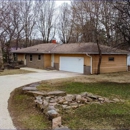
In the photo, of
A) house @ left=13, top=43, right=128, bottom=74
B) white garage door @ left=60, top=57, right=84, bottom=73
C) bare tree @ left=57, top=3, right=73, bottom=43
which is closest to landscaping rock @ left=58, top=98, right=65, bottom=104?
house @ left=13, top=43, right=128, bottom=74

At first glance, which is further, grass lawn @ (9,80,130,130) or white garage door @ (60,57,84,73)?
white garage door @ (60,57,84,73)

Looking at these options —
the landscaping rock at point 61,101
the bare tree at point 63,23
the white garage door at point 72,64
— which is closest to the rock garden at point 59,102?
the landscaping rock at point 61,101

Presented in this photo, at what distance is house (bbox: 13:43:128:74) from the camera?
1816cm

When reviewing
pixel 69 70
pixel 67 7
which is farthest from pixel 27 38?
pixel 69 70

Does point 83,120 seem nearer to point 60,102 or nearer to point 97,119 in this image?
point 97,119

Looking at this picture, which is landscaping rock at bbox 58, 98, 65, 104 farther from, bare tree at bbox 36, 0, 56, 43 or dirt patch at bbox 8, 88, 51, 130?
bare tree at bbox 36, 0, 56, 43

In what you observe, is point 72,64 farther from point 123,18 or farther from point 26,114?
point 26,114

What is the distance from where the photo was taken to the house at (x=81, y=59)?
715 inches

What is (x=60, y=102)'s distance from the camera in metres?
6.83

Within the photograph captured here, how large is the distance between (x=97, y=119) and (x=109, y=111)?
877 millimetres

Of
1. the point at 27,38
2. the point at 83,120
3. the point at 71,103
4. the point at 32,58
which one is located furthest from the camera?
the point at 27,38

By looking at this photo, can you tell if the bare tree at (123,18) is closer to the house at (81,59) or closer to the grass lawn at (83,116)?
the house at (81,59)

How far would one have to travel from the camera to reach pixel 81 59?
18688mm

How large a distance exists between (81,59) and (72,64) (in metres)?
1.54
